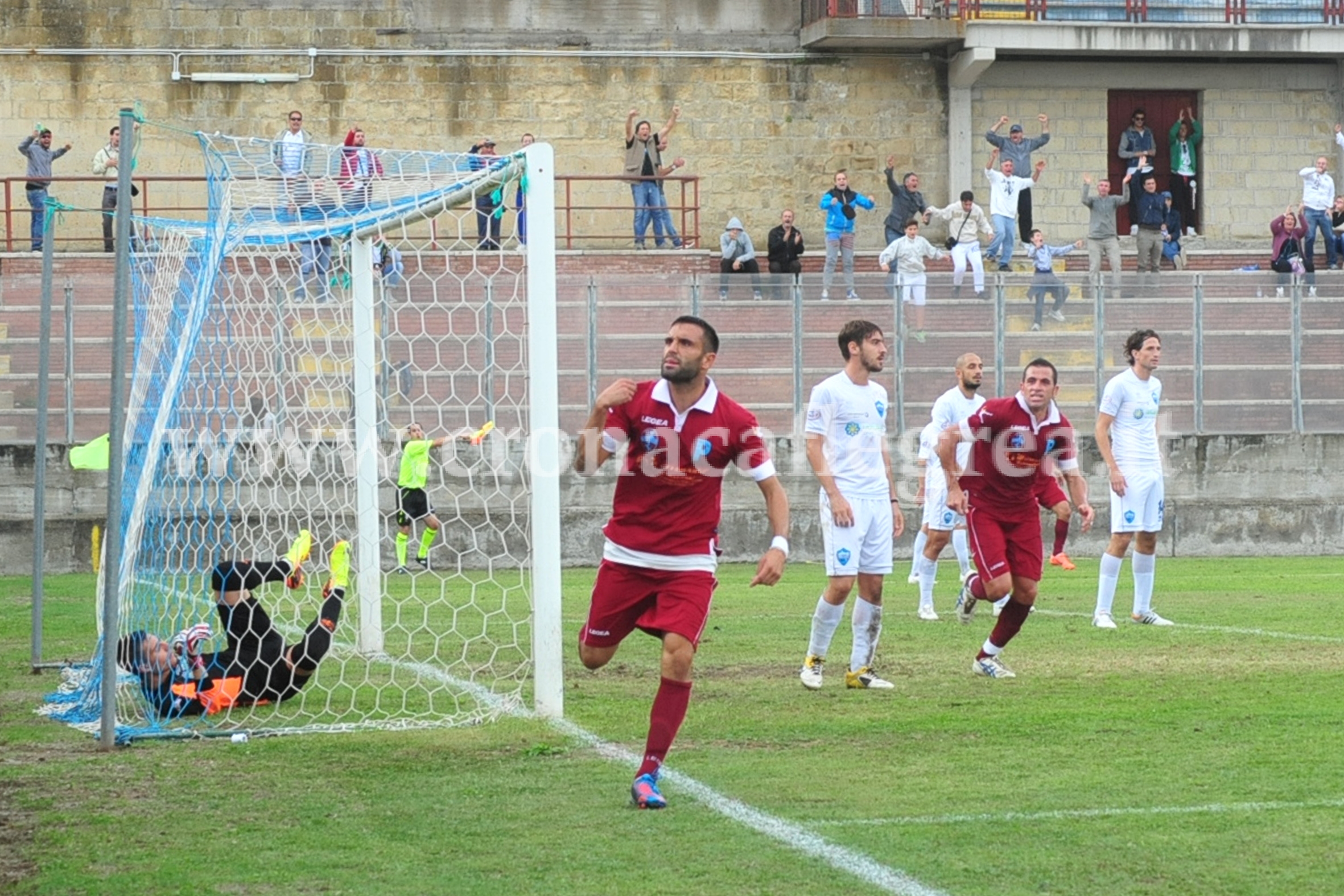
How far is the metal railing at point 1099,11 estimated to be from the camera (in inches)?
1328

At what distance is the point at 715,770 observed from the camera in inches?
324

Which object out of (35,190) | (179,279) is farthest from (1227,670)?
(35,190)

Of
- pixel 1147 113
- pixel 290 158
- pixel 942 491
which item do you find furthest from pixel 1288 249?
pixel 290 158

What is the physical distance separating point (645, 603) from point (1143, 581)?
768cm

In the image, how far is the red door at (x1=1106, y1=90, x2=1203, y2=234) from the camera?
35.5 m

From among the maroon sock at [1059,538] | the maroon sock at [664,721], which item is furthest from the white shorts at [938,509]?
the maroon sock at [664,721]

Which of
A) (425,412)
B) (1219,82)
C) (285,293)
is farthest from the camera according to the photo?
(1219,82)

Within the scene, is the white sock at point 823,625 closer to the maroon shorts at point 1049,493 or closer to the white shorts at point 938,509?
the maroon shorts at point 1049,493

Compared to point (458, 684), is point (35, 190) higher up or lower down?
higher up

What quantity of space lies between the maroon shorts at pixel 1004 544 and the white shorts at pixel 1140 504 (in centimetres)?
333

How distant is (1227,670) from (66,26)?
89.1 ft

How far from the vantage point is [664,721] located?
7.53m

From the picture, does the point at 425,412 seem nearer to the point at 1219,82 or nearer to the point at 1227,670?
the point at 1227,670

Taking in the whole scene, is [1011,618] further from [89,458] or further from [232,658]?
[89,458]
